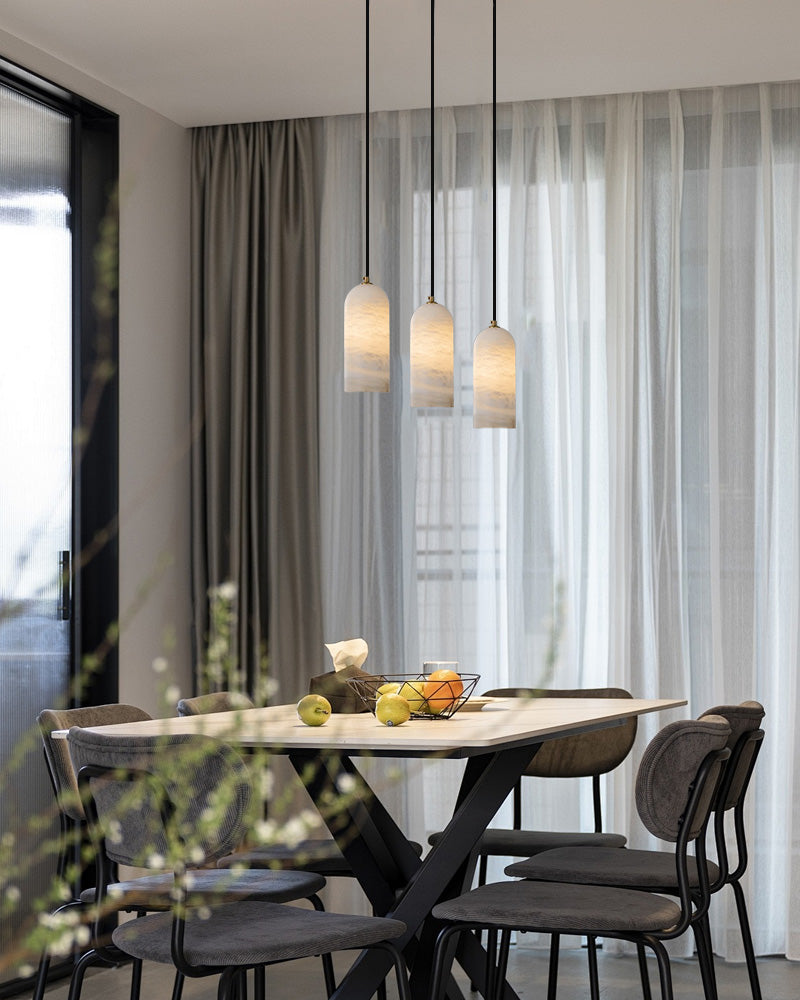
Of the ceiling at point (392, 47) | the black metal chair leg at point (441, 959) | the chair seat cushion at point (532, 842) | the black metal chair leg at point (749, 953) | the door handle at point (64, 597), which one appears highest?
the ceiling at point (392, 47)

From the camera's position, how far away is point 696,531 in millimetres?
4535

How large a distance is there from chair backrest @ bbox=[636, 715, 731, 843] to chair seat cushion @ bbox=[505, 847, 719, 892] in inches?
10.2

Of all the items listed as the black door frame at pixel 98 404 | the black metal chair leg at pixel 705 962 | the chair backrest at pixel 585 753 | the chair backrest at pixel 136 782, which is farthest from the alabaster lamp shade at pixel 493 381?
the black door frame at pixel 98 404

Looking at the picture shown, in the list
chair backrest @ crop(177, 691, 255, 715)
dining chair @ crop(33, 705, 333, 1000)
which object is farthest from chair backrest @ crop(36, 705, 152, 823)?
chair backrest @ crop(177, 691, 255, 715)

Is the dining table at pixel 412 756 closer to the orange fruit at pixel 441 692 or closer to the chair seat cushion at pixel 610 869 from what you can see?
the orange fruit at pixel 441 692

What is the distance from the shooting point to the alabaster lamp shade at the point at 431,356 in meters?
3.04

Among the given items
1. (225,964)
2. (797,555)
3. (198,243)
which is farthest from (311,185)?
(225,964)

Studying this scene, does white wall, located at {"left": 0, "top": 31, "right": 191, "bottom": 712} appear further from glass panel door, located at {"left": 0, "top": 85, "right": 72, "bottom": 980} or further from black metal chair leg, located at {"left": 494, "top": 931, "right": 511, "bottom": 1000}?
black metal chair leg, located at {"left": 494, "top": 931, "right": 511, "bottom": 1000}

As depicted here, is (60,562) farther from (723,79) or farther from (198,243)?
(723,79)

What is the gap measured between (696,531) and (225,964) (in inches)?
112

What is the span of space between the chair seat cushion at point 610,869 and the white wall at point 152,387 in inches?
76.4

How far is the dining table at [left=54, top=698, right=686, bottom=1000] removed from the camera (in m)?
2.27

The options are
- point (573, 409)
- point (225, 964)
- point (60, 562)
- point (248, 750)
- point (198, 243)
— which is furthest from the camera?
point (198, 243)

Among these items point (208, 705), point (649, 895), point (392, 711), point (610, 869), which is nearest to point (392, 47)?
point (208, 705)
